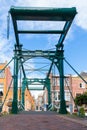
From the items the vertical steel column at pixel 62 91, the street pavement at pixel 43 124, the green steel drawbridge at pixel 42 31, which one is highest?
the green steel drawbridge at pixel 42 31

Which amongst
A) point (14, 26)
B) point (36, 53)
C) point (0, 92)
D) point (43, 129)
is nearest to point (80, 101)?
point (36, 53)

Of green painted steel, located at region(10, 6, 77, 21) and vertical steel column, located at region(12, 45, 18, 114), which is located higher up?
green painted steel, located at region(10, 6, 77, 21)

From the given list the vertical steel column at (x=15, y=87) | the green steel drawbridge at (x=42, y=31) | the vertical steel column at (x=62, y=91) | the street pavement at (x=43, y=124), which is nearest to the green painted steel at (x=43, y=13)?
the green steel drawbridge at (x=42, y=31)

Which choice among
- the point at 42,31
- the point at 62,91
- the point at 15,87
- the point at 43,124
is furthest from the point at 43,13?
the point at 43,124

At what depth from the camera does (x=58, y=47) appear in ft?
85.2

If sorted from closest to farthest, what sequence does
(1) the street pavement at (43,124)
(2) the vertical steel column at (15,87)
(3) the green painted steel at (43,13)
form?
1. (1) the street pavement at (43,124)
2. (3) the green painted steel at (43,13)
3. (2) the vertical steel column at (15,87)

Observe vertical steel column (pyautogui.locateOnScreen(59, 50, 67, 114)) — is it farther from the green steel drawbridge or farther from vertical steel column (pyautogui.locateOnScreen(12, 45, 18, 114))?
vertical steel column (pyautogui.locateOnScreen(12, 45, 18, 114))

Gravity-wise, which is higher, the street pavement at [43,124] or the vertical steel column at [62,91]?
the vertical steel column at [62,91]

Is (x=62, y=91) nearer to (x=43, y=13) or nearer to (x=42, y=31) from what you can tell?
(x=42, y=31)

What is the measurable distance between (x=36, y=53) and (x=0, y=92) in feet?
150

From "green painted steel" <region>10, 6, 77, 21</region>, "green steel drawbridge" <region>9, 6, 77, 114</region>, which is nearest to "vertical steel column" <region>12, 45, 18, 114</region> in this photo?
"green steel drawbridge" <region>9, 6, 77, 114</region>

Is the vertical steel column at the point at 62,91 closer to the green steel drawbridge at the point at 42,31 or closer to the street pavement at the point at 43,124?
the green steel drawbridge at the point at 42,31

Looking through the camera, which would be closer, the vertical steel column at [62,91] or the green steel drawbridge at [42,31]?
the green steel drawbridge at [42,31]

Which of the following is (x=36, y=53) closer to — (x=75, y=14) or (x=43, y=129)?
(x=75, y=14)
